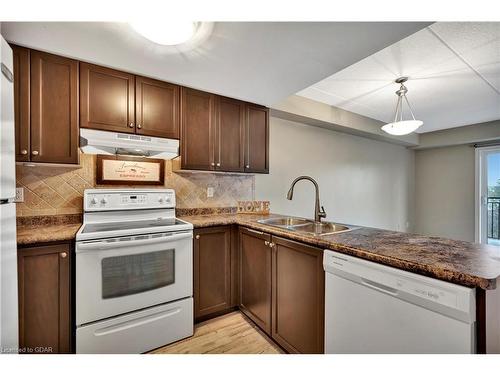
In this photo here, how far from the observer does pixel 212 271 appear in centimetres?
205

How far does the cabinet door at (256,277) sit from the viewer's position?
1.78 meters

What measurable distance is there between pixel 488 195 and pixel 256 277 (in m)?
4.97

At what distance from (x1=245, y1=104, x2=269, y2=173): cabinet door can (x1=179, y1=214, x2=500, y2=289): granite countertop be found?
118cm

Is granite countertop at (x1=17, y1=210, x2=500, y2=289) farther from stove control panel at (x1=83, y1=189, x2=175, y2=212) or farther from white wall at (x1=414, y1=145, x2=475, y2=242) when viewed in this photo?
white wall at (x1=414, y1=145, x2=475, y2=242)

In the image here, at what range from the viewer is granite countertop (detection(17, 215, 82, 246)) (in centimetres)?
135

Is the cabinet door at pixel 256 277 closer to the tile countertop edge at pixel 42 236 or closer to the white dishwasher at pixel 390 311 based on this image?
the white dishwasher at pixel 390 311

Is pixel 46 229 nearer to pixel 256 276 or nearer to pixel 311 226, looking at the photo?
pixel 256 276

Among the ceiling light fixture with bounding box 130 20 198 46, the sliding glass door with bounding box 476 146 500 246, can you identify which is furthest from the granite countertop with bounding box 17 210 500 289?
the sliding glass door with bounding box 476 146 500 246

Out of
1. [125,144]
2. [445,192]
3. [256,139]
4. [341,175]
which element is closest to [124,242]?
[125,144]

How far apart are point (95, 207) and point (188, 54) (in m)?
1.40

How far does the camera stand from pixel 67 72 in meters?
1.65

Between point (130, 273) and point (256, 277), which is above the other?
point (130, 273)
